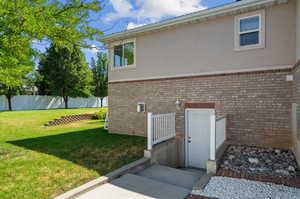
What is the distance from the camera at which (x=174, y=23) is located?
7.58 m

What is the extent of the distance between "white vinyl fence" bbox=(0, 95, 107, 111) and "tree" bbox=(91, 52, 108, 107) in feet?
5.32

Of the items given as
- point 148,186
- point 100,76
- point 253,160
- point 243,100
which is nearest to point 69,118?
point 148,186

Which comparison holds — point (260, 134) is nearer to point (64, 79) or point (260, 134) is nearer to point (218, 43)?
point (218, 43)

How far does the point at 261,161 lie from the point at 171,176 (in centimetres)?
261

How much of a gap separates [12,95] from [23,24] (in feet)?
80.1

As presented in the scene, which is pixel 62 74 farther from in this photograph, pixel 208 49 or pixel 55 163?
pixel 208 49

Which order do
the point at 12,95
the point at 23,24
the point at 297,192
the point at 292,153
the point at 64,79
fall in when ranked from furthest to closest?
the point at 64,79 → the point at 12,95 → the point at 292,153 → the point at 23,24 → the point at 297,192

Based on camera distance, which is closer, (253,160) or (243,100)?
(253,160)

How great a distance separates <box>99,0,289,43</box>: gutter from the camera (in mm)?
5938

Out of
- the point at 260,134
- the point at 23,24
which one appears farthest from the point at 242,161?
the point at 23,24

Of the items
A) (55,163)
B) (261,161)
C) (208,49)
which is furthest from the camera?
(208,49)

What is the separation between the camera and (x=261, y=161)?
5.09 m

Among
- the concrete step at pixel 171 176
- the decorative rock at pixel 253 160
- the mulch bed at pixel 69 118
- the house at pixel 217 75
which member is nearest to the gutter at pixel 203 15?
the house at pixel 217 75

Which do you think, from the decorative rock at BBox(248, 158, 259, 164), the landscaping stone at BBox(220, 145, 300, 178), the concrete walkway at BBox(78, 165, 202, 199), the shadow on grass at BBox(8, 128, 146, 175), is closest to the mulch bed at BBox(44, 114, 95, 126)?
the shadow on grass at BBox(8, 128, 146, 175)
